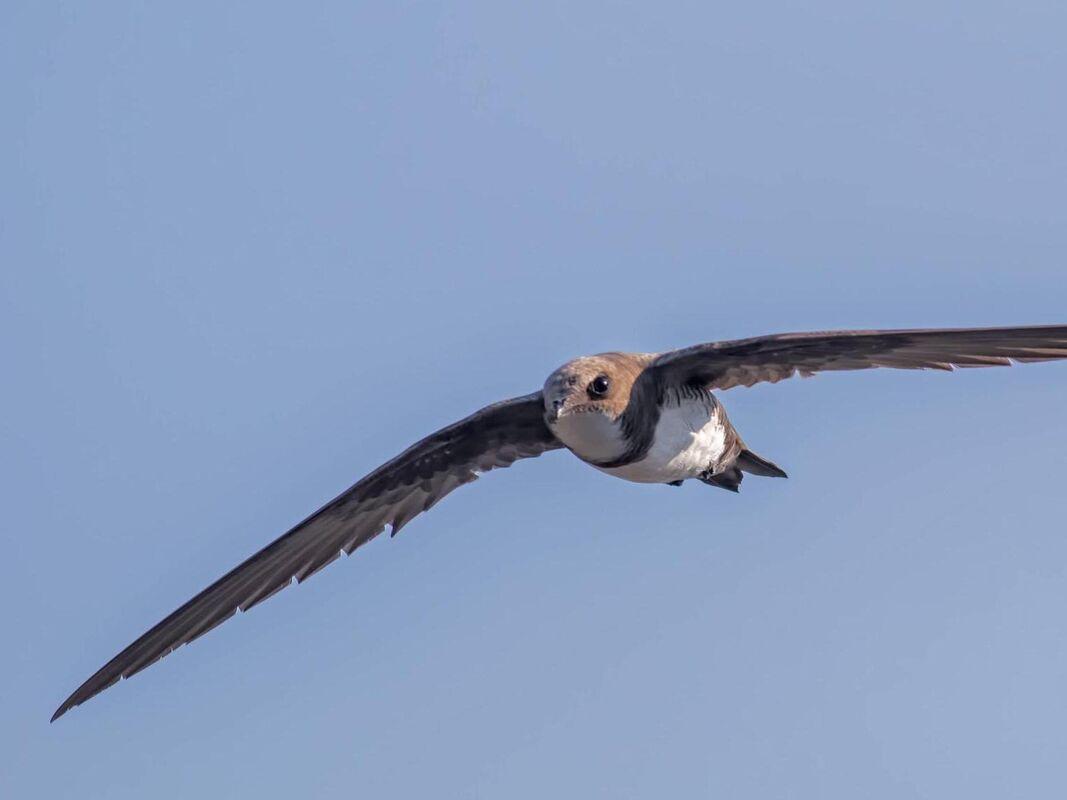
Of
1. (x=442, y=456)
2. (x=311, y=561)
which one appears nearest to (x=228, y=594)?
(x=311, y=561)

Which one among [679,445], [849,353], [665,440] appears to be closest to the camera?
[849,353]

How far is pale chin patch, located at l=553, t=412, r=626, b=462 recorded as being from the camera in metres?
15.8

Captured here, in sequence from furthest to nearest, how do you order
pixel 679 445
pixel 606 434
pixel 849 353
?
pixel 679 445, pixel 849 353, pixel 606 434

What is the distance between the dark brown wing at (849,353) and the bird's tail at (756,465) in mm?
1402

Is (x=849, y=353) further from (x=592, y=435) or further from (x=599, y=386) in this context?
(x=592, y=435)

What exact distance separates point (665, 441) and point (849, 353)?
1.70 m

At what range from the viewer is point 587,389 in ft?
51.3

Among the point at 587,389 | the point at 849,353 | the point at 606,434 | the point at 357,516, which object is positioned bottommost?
the point at 606,434

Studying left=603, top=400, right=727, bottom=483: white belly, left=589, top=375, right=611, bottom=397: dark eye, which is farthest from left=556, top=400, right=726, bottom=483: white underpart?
left=589, top=375, right=611, bottom=397: dark eye

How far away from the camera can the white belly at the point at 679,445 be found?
16406 mm

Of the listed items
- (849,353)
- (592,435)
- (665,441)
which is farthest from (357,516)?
(849,353)

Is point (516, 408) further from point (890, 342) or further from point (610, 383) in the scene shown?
point (890, 342)

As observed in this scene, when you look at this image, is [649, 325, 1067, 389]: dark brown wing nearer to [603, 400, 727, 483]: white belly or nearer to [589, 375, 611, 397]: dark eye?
[603, 400, 727, 483]: white belly

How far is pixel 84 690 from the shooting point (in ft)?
58.0
